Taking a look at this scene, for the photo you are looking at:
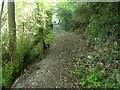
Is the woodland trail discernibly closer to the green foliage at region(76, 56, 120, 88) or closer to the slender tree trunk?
the green foliage at region(76, 56, 120, 88)

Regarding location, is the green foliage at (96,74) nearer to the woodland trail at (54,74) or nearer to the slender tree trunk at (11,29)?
the woodland trail at (54,74)

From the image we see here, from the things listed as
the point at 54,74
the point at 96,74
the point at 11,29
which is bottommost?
the point at 54,74

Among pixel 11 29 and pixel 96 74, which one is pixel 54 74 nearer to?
pixel 96 74

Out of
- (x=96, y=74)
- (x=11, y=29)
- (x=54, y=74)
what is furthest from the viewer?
(x=11, y=29)

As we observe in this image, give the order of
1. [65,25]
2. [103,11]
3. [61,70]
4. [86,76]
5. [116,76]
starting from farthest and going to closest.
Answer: [65,25] < [103,11] < [61,70] < [86,76] < [116,76]

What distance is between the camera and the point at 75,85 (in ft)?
17.5

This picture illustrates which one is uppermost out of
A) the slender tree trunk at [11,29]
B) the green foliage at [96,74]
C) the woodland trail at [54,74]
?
the slender tree trunk at [11,29]

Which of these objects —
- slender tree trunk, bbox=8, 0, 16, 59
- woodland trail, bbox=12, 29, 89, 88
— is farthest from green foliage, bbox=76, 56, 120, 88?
slender tree trunk, bbox=8, 0, 16, 59

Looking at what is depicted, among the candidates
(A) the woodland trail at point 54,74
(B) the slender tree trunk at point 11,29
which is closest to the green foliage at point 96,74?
(A) the woodland trail at point 54,74

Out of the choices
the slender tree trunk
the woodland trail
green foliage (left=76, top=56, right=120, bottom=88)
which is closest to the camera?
green foliage (left=76, top=56, right=120, bottom=88)

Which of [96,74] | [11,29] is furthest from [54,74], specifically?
[11,29]

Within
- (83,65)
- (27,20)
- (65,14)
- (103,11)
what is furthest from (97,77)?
(65,14)

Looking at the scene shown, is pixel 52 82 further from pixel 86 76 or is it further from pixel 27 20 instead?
pixel 27 20

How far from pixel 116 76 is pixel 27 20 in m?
11.9
